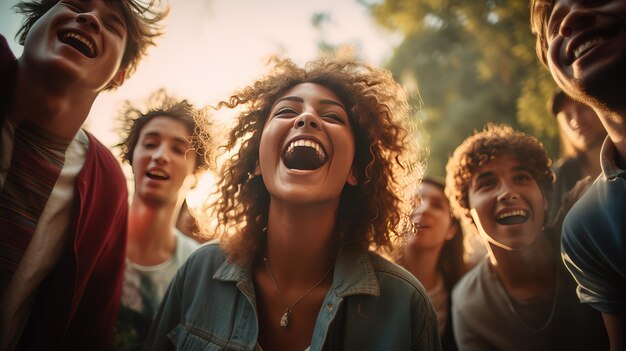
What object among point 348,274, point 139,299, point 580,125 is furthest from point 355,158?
point 139,299

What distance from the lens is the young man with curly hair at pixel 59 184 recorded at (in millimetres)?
1594

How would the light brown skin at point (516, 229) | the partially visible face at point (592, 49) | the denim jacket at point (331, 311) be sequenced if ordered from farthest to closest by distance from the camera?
the light brown skin at point (516, 229)
the denim jacket at point (331, 311)
the partially visible face at point (592, 49)

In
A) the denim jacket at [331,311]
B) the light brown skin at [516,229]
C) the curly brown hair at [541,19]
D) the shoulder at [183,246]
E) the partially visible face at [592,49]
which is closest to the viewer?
the partially visible face at [592,49]

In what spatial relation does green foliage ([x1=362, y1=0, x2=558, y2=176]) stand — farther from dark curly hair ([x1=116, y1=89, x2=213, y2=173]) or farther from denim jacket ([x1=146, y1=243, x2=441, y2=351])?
dark curly hair ([x1=116, y1=89, x2=213, y2=173])

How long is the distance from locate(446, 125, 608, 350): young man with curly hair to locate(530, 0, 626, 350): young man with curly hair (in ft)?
0.83

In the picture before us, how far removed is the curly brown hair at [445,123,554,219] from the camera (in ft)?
6.39

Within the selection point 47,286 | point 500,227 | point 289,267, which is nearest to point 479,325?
point 500,227

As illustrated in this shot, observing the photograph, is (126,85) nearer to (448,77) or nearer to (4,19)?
(4,19)

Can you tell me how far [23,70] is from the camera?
162cm

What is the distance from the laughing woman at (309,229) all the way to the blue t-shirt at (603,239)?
67 cm

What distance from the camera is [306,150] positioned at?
5.64ft

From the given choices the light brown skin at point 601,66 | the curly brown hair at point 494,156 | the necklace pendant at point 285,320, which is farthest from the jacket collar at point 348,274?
the light brown skin at point 601,66

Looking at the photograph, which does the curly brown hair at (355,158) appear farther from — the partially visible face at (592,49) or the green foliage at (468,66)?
the partially visible face at (592,49)

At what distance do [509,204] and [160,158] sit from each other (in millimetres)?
1900
